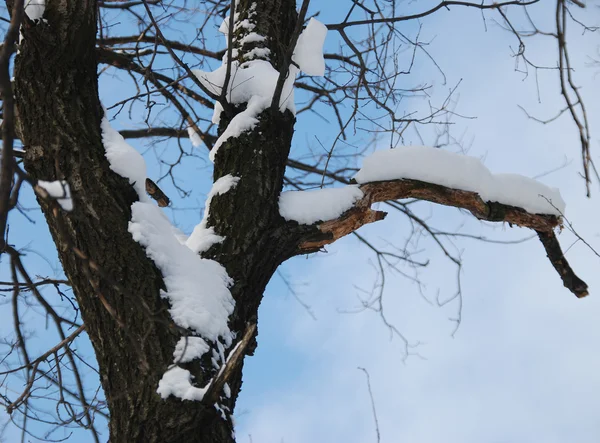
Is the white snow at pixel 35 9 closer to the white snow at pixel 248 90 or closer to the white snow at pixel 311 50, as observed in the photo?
the white snow at pixel 248 90

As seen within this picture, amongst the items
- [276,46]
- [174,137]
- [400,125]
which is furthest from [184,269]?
[174,137]

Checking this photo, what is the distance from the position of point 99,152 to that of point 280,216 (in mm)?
798

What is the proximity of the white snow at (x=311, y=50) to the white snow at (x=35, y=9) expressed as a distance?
1203 millimetres

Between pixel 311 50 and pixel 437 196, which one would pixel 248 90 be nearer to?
pixel 311 50

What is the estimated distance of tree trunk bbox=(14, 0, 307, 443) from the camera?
6.34 ft

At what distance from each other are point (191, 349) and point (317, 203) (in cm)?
92

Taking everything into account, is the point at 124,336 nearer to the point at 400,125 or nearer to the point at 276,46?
the point at 276,46

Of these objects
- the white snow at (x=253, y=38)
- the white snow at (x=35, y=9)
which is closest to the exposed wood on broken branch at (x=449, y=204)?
the white snow at (x=253, y=38)

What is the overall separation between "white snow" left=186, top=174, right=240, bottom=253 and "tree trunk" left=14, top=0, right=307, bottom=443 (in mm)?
29

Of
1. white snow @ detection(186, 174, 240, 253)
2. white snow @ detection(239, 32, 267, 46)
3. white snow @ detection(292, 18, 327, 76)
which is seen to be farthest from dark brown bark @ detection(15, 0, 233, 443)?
white snow @ detection(292, 18, 327, 76)

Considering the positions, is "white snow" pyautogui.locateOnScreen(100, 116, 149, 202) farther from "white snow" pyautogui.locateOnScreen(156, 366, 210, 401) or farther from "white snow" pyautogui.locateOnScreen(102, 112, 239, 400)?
"white snow" pyautogui.locateOnScreen(156, 366, 210, 401)

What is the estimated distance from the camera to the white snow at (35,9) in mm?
2244

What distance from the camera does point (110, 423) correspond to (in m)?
2.00

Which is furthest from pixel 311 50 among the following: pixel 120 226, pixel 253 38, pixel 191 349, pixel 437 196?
pixel 191 349
